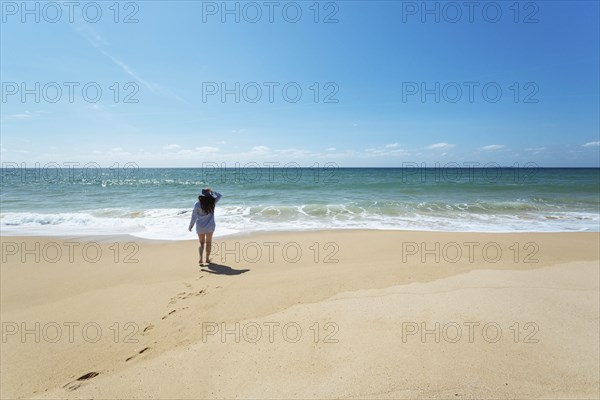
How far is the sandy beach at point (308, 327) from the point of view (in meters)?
2.75

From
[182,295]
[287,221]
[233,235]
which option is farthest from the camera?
[287,221]

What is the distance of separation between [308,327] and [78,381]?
2.53 meters

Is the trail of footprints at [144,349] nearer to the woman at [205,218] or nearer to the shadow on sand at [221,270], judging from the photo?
the shadow on sand at [221,270]

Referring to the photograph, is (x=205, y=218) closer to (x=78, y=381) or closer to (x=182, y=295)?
(x=182, y=295)

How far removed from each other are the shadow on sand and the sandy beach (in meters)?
0.04

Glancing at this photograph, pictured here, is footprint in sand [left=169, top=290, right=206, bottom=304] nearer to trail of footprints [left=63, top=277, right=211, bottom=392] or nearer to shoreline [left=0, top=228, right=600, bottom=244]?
trail of footprints [left=63, top=277, right=211, bottom=392]

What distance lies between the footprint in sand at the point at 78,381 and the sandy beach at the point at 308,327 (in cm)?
1

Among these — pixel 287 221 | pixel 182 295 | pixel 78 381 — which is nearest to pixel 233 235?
pixel 287 221

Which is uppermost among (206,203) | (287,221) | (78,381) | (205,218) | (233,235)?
(206,203)

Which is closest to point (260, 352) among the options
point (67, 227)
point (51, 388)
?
point (51, 388)

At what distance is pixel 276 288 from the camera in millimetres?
5008

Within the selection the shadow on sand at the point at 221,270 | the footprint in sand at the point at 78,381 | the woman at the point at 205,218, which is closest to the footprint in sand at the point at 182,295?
the shadow on sand at the point at 221,270

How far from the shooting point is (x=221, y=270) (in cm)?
627

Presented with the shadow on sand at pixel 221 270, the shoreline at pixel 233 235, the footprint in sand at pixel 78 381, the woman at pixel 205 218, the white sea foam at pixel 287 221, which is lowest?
the footprint in sand at pixel 78 381
